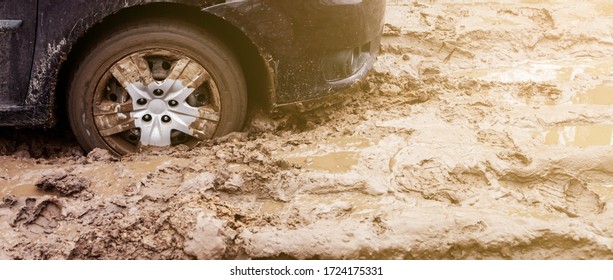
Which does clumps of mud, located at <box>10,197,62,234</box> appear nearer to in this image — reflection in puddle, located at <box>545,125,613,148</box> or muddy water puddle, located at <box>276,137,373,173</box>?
muddy water puddle, located at <box>276,137,373,173</box>

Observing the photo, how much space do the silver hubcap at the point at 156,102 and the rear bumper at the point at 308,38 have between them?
1.15 feet

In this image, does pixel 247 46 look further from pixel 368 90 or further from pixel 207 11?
pixel 368 90

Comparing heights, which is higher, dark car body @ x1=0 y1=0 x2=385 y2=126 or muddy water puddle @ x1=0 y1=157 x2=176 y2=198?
dark car body @ x1=0 y1=0 x2=385 y2=126

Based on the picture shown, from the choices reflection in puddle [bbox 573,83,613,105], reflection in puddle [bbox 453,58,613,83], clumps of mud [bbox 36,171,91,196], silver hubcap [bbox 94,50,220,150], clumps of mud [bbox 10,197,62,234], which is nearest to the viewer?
clumps of mud [bbox 10,197,62,234]

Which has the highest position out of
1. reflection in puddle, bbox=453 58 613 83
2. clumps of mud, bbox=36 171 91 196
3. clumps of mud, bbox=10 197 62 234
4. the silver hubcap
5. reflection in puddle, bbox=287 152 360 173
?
reflection in puddle, bbox=453 58 613 83

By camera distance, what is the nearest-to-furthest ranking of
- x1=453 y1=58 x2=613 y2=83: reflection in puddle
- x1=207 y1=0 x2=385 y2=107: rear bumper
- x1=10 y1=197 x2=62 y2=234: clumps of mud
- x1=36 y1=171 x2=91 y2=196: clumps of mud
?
1. x1=10 y1=197 x2=62 y2=234: clumps of mud
2. x1=36 y1=171 x2=91 y2=196: clumps of mud
3. x1=207 y1=0 x2=385 y2=107: rear bumper
4. x1=453 y1=58 x2=613 y2=83: reflection in puddle

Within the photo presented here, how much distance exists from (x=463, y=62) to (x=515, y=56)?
428 mm

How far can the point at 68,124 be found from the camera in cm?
302

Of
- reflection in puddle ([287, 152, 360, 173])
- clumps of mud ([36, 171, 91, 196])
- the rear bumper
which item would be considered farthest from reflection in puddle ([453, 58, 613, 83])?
clumps of mud ([36, 171, 91, 196])

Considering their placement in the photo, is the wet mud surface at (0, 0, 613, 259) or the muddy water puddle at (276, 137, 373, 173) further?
the muddy water puddle at (276, 137, 373, 173)

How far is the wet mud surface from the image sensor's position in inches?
85.0

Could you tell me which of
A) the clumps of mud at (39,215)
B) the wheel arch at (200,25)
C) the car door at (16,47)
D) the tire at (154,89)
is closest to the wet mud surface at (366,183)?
the clumps of mud at (39,215)
